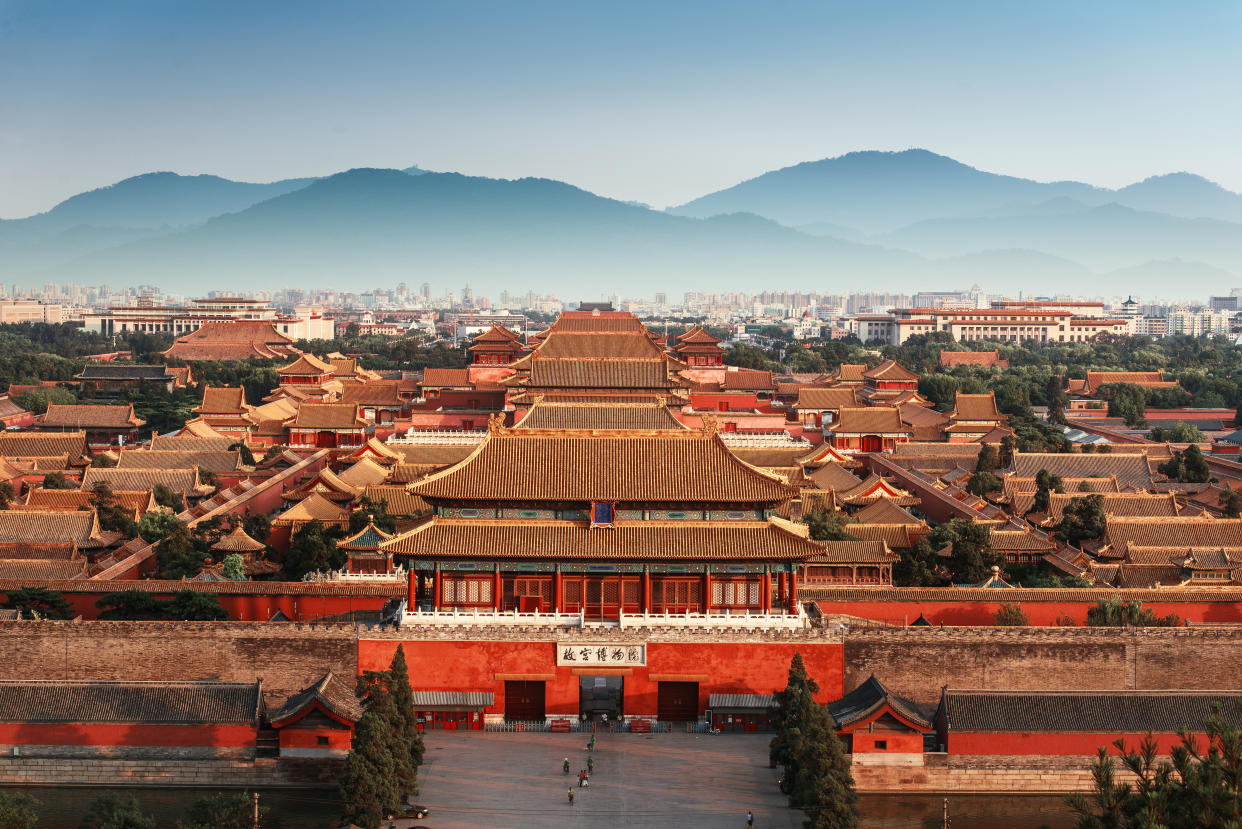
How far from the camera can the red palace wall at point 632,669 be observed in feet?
75.3

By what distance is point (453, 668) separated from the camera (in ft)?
75.5

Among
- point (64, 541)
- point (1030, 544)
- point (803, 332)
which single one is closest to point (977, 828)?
point (1030, 544)

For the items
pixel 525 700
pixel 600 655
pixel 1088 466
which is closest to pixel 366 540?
pixel 525 700

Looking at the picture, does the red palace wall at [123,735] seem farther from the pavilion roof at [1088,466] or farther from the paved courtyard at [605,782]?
the pavilion roof at [1088,466]

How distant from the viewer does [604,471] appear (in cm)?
2367

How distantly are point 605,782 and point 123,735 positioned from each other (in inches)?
304

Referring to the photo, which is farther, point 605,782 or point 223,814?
point 605,782

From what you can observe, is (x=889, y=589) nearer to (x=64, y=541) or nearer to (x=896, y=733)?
(x=896, y=733)

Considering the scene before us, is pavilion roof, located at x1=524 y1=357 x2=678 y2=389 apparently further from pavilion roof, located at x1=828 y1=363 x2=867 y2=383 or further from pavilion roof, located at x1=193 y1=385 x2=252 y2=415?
pavilion roof, located at x1=828 y1=363 x2=867 y2=383

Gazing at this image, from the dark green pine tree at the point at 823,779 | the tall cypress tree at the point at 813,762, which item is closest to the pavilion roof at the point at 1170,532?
the tall cypress tree at the point at 813,762

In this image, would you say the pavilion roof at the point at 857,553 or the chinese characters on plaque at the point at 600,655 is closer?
the chinese characters on plaque at the point at 600,655

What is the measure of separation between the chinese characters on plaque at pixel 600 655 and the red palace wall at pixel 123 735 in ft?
17.3

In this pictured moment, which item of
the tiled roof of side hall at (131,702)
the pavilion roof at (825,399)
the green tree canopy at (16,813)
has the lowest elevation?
the green tree canopy at (16,813)

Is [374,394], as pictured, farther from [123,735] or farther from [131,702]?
[123,735]
